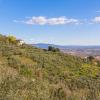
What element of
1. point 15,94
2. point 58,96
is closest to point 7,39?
point 58,96

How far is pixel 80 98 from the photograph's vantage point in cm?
866

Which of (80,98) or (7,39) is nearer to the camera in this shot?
(80,98)

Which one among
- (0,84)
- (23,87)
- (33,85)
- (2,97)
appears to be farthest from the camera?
(33,85)

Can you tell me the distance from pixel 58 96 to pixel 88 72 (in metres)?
16.4

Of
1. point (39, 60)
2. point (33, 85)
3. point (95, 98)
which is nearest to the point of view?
point (33, 85)

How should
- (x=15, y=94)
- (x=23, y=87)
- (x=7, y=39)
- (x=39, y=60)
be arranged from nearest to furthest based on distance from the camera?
(x=15, y=94)
(x=23, y=87)
(x=39, y=60)
(x=7, y=39)

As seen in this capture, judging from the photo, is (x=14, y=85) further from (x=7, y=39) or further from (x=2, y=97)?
(x=7, y=39)

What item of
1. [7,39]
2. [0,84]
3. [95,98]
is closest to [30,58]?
[7,39]

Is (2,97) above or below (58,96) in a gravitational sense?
above

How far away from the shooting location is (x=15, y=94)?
6281mm

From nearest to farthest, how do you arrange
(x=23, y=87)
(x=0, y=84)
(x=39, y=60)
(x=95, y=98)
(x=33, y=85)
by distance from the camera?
(x=0, y=84), (x=23, y=87), (x=33, y=85), (x=95, y=98), (x=39, y=60)

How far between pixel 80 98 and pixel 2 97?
10.9 ft

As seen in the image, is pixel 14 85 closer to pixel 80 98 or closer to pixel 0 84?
pixel 0 84

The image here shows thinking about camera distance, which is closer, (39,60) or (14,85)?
(14,85)
